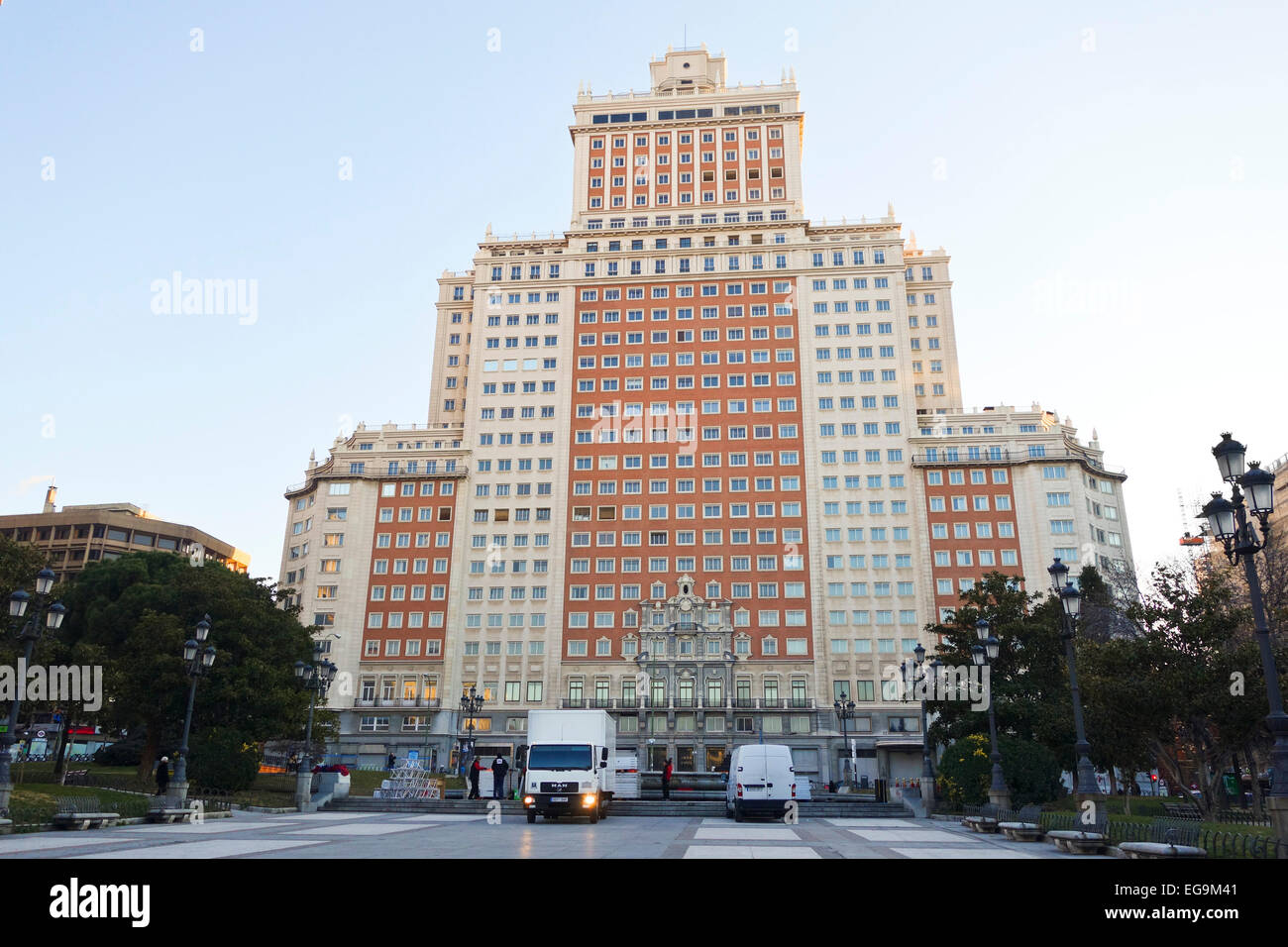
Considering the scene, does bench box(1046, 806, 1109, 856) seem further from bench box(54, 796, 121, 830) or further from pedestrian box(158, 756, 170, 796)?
pedestrian box(158, 756, 170, 796)

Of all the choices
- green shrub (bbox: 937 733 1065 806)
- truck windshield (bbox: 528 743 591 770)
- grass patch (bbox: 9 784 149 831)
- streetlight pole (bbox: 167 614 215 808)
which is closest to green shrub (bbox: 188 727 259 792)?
grass patch (bbox: 9 784 149 831)

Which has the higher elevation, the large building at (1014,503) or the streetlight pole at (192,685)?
the large building at (1014,503)

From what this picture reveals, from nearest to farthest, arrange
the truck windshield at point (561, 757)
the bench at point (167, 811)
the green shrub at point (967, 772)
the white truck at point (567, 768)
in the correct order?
the bench at point (167, 811) → the white truck at point (567, 768) → the truck windshield at point (561, 757) → the green shrub at point (967, 772)

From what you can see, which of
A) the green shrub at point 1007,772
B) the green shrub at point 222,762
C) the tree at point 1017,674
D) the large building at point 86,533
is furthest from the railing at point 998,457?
the large building at point 86,533

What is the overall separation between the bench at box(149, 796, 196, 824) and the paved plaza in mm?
844

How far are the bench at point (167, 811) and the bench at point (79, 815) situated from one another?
216 cm

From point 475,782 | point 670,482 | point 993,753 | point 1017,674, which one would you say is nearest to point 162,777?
point 475,782

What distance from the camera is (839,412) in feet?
280

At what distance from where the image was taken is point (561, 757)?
28328 mm

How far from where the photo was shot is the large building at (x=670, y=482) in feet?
255

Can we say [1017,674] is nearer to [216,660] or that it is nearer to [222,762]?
[222,762]

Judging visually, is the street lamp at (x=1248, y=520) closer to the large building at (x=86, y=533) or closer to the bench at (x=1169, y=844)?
the bench at (x=1169, y=844)

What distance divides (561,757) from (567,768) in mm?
472
